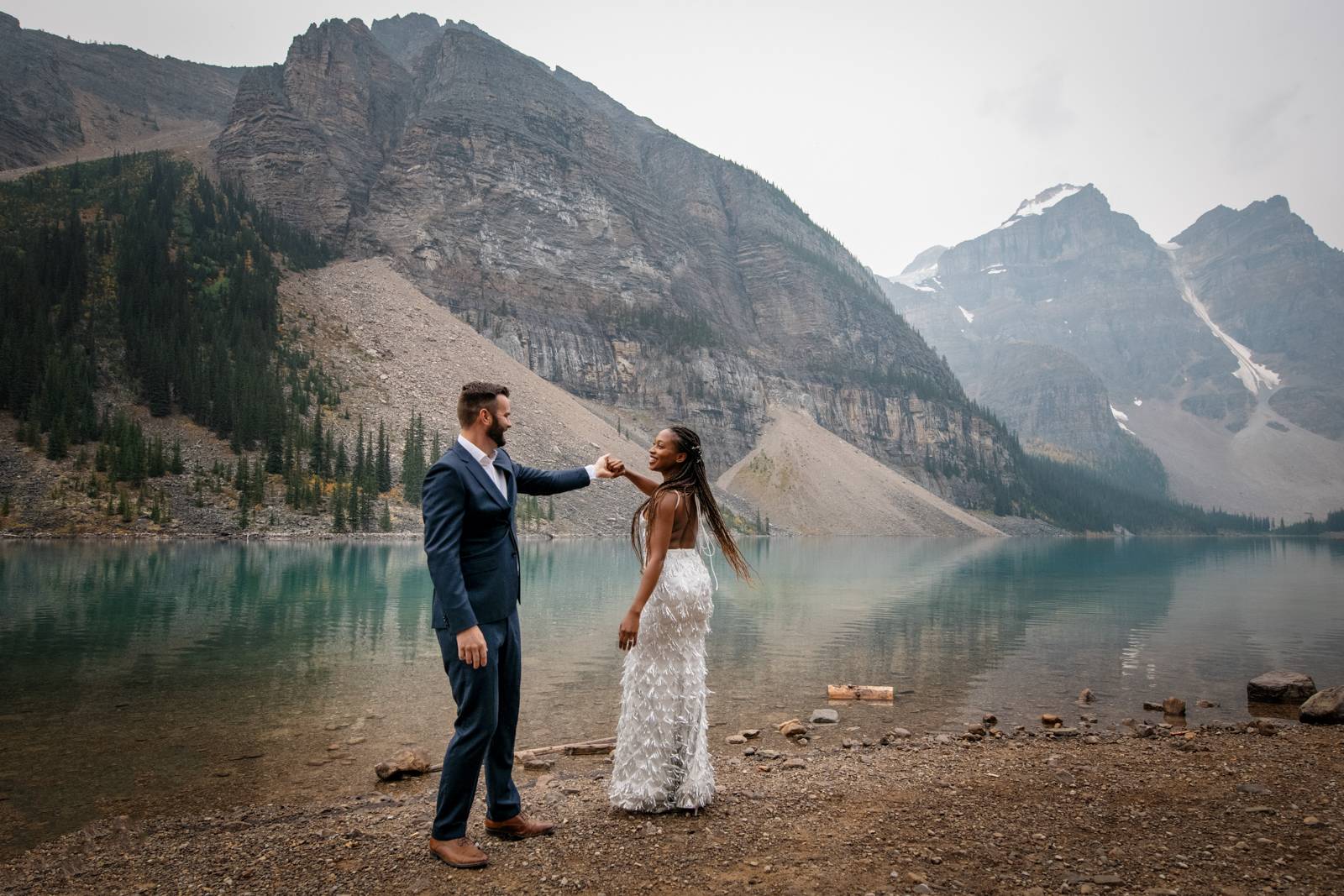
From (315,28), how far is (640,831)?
187 m

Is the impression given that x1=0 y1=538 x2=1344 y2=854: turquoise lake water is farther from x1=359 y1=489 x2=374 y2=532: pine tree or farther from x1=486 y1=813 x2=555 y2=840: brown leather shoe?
x1=359 y1=489 x2=374 y2=532: pine tree

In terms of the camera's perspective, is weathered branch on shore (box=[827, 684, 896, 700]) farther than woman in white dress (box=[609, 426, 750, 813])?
Yes

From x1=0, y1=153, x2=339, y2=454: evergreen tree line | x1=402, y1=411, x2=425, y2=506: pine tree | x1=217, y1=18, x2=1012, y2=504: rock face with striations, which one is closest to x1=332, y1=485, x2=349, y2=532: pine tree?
x1=402, y1=411, x2=425, y2=506: pine tree

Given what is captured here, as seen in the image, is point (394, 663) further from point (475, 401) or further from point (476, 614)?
A: point (475, 401)

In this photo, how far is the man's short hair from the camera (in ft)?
17.9

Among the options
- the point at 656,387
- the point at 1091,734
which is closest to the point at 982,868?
the point at 1091,734

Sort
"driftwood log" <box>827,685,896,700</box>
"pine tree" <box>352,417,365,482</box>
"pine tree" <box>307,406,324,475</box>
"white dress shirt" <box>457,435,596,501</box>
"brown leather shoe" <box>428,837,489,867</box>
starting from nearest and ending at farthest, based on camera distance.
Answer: "brown leather shoe" <box>428,837,489,867</box>, "white dress shirt" <box>457,435,596,501</box>, "driftwood log" <box>827,685,896,700</box>, "pine tree" <box>307,406,324,475</box>, "pine tree" <box>352,417,365,482</box>

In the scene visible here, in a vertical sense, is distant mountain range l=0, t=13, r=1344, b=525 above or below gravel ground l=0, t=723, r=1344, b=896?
above

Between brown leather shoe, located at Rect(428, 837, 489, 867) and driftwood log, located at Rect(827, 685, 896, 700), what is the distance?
31.5 feet

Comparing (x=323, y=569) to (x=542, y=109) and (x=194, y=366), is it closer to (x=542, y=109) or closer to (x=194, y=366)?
(x=194, y=366)

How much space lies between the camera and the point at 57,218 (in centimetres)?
8569

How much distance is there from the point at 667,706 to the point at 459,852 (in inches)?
72.0

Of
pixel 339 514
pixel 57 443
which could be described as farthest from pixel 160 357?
pixel 339 514

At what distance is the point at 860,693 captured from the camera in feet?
44.2
